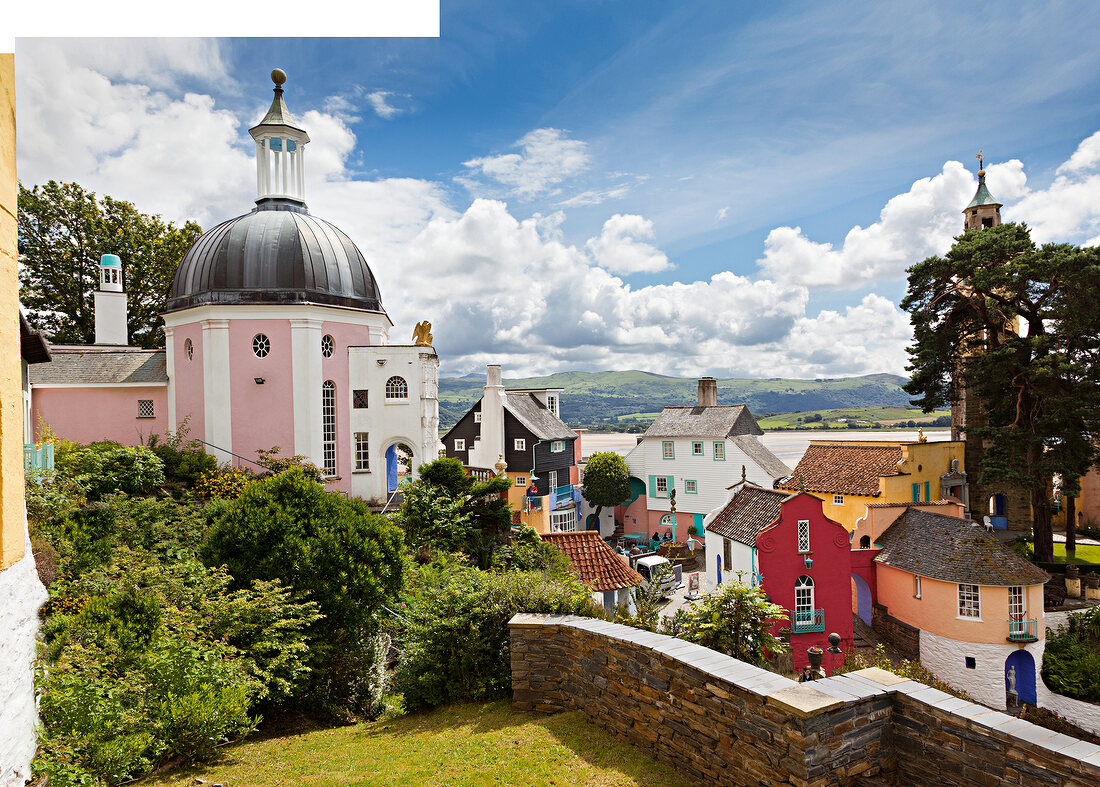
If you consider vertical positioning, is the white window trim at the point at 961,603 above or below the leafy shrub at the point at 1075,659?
above

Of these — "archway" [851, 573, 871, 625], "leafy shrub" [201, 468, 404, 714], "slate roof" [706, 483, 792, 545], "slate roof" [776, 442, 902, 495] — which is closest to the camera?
"leafy shrub" [201, 468, 404, 714]

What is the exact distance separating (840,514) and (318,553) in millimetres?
26407

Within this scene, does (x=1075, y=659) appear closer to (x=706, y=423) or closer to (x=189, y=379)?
(x=706, y=423)

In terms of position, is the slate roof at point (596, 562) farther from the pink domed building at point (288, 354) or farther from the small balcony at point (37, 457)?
the small balcony at point (37, 457)

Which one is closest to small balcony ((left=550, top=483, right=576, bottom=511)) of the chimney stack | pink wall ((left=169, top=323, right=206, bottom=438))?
the chimney stack

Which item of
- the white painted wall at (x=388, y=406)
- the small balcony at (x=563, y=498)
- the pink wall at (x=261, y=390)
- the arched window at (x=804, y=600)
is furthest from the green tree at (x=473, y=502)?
the small balcony at (x=563, y=498)

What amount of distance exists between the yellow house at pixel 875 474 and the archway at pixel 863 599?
13.6ft

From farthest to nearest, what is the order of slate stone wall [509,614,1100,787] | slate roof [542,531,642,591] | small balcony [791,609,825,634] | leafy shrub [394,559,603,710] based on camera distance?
small balcony [791,609,825,634]
slate roof [542,531,642,591]
leafy shrub [394,559,603,710]
slate stone wall [509,614,1100,787]

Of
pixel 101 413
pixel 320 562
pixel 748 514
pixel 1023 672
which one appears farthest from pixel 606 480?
pixel 320 562

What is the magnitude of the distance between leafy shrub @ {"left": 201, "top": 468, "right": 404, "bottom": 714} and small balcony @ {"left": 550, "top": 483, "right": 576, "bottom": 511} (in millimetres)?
27146

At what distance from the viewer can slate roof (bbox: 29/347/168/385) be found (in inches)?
896

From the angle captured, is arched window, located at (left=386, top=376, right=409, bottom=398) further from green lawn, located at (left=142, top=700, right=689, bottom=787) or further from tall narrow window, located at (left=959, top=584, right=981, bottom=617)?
tall narrow window, located at (left=959, top=584, right=981, bottom=617)

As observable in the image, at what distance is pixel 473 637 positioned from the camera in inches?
354

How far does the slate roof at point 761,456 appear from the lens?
126 ft
